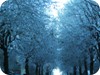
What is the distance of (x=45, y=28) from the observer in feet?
16.7

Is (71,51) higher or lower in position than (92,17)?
lower

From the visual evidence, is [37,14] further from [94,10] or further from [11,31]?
[94,10]

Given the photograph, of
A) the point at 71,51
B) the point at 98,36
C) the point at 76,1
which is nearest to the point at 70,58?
the point at 71,51

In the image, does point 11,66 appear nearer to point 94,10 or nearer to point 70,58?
point 70,58

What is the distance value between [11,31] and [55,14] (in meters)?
0.73

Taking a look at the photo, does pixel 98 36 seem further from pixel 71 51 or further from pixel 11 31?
pixel 11 31

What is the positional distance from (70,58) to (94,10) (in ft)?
2.69

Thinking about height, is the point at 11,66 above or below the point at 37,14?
below

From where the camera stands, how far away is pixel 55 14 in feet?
16.5

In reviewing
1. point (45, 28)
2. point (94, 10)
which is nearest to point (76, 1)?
point (94, 10)

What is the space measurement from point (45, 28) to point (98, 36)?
0.81 metres

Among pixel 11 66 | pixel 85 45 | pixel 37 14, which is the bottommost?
pixel 11 66

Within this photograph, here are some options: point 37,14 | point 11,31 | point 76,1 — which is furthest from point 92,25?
point 11,31

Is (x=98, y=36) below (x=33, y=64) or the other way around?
the other way around
